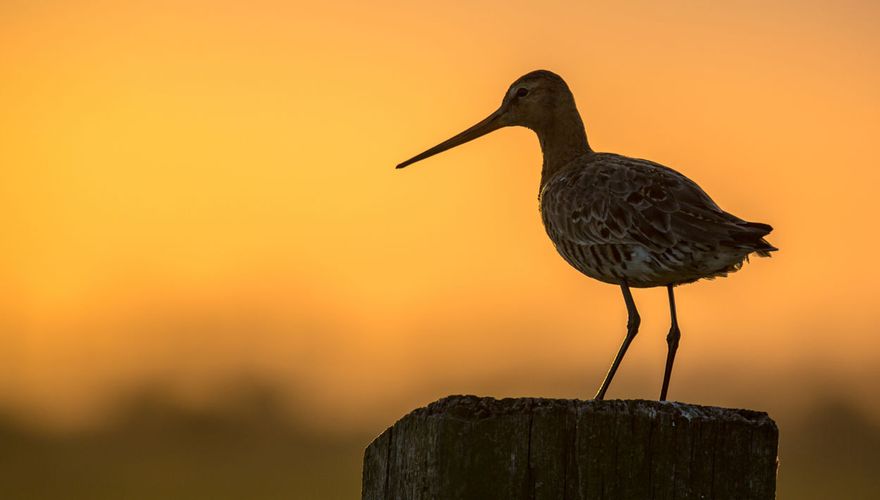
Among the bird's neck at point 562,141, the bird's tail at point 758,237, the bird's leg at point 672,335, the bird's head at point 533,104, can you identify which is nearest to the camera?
the bird's tail at point 758,237

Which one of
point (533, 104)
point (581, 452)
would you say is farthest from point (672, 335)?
point (581, 452)

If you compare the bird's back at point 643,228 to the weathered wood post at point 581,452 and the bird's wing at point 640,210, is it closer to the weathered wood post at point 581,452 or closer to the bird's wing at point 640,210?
the bird's wing at point 640,210

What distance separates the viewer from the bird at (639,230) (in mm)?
8594

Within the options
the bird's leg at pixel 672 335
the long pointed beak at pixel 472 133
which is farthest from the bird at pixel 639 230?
the long pointed beak at pixel 472 133

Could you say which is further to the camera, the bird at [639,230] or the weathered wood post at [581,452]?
the bird at [639,230]

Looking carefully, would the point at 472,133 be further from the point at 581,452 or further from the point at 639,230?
the point at 581,452

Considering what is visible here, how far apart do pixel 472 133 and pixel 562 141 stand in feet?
2.88

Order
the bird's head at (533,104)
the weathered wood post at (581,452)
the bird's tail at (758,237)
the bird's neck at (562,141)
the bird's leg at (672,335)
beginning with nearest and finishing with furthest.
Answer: the weathered wood post at (581,452), the bird's tail at (758,237), the bird's leg at (672,335), the bird's neck at (562,141), the bird's head at (533,104)

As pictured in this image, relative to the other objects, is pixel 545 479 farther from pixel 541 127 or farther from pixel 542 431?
pixel 541 127

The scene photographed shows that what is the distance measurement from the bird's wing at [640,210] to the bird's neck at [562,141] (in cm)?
97

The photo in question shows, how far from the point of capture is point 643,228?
889cm

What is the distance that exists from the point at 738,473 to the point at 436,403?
1.08m

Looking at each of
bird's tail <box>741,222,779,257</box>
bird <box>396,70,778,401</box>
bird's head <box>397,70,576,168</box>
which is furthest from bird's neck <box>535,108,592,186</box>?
bird's tail <box>741,222,779,257</box>

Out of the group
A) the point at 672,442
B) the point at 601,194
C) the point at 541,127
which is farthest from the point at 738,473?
the point at 541,127
